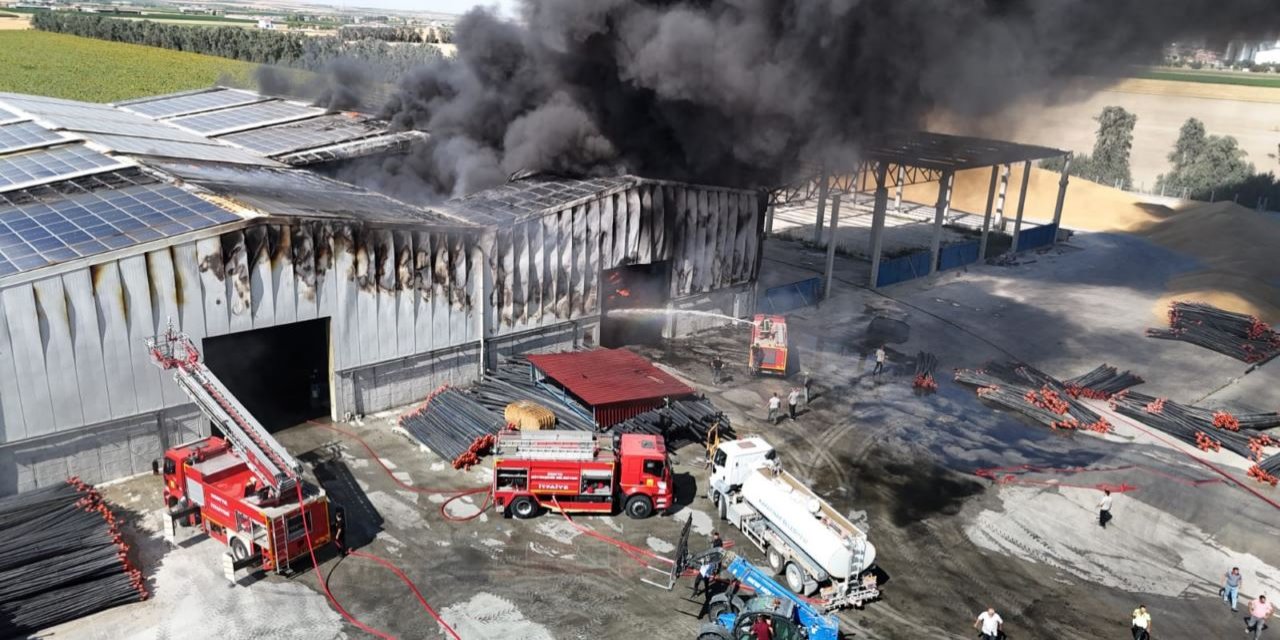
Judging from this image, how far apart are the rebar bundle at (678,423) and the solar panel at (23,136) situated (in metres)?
22.8

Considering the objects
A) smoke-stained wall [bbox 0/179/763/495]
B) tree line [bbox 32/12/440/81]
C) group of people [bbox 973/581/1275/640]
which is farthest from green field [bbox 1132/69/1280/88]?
group of people [bbox 973/581/1275/640]

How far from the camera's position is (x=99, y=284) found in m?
20.1

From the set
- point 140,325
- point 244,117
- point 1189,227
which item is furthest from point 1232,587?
point 1189,227

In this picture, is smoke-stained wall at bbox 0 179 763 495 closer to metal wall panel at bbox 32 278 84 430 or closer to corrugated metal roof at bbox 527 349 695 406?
metal wall panel at bbox 32 278 84 430

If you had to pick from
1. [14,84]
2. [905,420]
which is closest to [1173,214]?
[905,420]

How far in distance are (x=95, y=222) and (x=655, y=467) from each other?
52.6ft

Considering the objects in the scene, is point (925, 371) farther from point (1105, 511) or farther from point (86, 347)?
point (86, 347)

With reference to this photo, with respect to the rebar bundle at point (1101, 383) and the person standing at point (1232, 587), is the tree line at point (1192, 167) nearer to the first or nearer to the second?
the rebar bundle at point (1101, 383)

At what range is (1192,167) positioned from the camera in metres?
78.6

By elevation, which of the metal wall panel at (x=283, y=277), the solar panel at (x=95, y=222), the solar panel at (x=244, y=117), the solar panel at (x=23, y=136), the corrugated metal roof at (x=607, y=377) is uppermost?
the solar panel at (x=23, y=136)

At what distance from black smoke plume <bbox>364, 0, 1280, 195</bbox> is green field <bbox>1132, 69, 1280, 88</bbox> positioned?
8810cm

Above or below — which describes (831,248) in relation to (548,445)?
above

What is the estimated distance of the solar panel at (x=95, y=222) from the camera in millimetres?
20297

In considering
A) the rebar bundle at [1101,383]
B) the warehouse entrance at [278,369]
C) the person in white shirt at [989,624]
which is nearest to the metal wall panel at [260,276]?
the warehouse entrance at [278,369]
